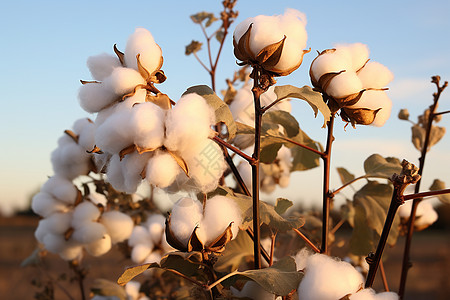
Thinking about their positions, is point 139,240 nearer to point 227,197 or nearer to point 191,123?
point 227,197

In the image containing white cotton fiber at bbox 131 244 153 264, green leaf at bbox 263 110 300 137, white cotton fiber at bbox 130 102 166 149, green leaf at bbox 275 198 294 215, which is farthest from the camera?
white cotton fiber at bbox 131 244 153 264

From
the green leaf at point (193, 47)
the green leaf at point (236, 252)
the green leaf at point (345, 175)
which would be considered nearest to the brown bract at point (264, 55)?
the green leaf at point (236, 252)

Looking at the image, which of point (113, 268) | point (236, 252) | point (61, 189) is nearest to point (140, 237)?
point (61, 189)

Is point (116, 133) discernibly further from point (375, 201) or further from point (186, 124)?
point (375, 201)

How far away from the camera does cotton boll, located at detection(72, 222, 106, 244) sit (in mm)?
1396

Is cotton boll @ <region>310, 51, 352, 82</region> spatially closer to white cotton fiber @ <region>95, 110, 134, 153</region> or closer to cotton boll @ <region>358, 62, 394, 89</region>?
cotton boll @ <region>358, 62, 394, 89</region>

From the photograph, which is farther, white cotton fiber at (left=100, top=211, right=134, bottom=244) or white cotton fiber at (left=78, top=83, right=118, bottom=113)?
white cotton fiber at (left=100, top=211, right=134, bottom=244)

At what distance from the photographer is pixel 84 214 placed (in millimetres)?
1397

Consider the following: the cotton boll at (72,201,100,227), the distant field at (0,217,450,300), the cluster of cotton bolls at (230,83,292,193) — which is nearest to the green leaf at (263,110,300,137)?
the cluster of cotton bolls at (230,83,292,193)

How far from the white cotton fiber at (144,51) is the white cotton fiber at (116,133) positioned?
0.32 feet

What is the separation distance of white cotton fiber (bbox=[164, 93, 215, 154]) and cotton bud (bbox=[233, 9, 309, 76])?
11cm

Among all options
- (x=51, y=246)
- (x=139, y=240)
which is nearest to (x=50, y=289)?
(x=51, y=246)

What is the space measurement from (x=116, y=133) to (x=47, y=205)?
3.07 ft

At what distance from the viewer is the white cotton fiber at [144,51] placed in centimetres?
67
